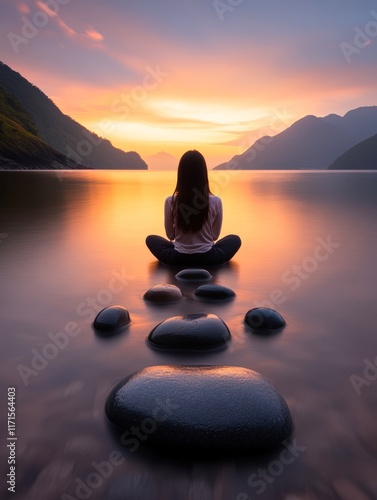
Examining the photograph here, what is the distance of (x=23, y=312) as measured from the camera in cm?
514

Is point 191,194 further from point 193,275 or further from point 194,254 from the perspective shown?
point 193,275

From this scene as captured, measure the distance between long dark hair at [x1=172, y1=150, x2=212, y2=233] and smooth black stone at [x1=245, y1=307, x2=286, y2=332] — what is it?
3.11 metres

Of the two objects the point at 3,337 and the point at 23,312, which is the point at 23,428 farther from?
the point at 23,312

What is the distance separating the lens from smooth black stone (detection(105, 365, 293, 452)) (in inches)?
96.9

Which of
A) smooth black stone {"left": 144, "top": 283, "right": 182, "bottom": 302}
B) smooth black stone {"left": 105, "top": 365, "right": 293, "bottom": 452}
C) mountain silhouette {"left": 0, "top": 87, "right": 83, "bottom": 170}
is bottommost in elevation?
smooth black stone {"left": 144, "top": 283, "right": 182, "bottom": 302}

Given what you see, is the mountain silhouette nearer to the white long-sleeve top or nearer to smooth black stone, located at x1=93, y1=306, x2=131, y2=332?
the white long-sleeve top

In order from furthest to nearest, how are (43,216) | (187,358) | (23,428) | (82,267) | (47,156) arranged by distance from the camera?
A: (47,156) < (43,216) < (82,267) < (187,358) < (23,428)

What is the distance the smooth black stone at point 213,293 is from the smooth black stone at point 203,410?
2.62 m

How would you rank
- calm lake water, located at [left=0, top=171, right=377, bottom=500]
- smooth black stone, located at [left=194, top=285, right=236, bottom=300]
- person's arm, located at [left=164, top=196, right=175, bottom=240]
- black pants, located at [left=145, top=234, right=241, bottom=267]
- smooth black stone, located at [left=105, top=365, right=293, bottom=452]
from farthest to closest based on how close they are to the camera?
1. black pants, located at [left=145, top=234, right=241, bottom=267]
2. person's arm, located at [left=164, top=196, right=175, bottom=240]
3. smooth black stone, located at [left=194, top=285, right=236, bottom=300]
4. smooth black stone, located at [left=105, top=365, right=293, bottom=452]
5. calm lake water, located at [left=0, top=171, right=377, bottom=500]

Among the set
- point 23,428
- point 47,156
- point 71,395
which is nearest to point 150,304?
point 71,395

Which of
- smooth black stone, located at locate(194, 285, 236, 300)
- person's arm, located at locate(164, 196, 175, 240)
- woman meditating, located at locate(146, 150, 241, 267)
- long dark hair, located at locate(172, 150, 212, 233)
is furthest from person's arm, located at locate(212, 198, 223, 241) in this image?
smooth black stone, located at locate(194, 285, 236, 300)

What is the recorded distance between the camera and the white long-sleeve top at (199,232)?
748 centimetres

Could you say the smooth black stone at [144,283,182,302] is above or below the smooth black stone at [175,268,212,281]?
above

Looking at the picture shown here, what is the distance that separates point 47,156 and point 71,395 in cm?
10847
